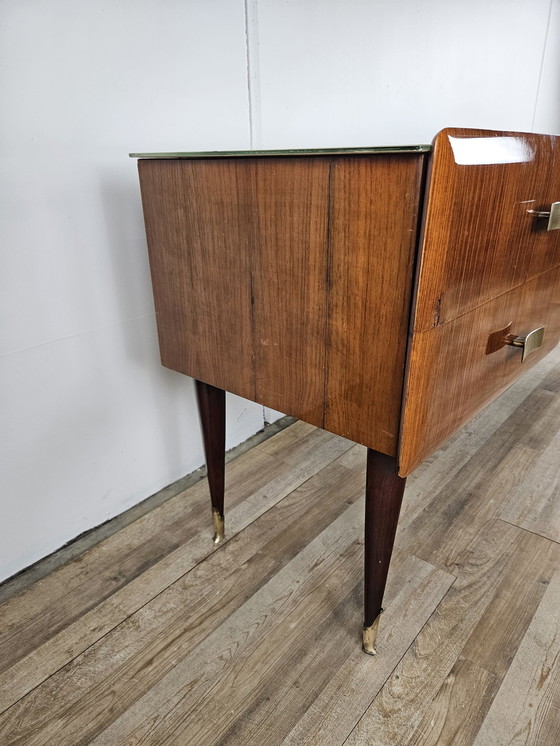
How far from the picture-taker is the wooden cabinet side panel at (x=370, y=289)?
1.49 feet

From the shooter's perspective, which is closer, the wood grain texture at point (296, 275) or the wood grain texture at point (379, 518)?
the wood grain texture at point (296, 275)

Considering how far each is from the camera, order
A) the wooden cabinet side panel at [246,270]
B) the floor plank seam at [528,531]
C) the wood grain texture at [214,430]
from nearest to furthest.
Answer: the wooden cabinet side panel at [246,270], the wood grain texture at [214,430], the floor plank seam at [528,531]

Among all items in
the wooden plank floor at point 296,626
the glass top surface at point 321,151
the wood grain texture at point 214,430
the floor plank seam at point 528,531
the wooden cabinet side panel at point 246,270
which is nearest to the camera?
the glass top surface at point 321,151

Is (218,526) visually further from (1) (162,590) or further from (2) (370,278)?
(2) (370,278)

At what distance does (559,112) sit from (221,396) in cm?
252

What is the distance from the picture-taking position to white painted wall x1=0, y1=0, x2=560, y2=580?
733 millimetres

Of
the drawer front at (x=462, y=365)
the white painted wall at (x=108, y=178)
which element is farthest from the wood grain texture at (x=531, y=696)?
the white painted wall at (x=108, y=178)

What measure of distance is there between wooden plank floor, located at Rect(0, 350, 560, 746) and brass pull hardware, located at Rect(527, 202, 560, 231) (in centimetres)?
58

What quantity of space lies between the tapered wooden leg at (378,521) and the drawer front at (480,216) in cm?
20

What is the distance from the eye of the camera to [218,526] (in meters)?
0.93

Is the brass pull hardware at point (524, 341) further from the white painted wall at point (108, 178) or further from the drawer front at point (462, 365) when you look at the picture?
the white painted wall at point (108, 178)

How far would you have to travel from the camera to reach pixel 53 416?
2.81ft

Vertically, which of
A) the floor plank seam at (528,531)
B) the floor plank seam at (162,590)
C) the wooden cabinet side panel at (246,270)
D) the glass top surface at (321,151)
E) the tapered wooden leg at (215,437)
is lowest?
the floor plank seam at (528,531)

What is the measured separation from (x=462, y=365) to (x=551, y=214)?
0.22m
